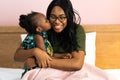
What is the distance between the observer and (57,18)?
Result: 1608 millimetres

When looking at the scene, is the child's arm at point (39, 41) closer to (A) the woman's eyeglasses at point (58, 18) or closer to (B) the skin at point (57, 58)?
(B) the skin at point (57, 58)

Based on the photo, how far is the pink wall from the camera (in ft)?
7.32

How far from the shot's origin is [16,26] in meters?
2.29

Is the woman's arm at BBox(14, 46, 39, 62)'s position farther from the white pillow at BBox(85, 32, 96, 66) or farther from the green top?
the white pillow at BBox(85, 32, 96, 66)

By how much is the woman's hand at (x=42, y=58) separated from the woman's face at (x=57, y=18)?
0.67 ft

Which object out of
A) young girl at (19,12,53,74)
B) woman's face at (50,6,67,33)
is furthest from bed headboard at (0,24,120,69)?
young girl at (19,12,53,74)

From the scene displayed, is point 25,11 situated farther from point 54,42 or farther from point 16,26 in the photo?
point 54,42

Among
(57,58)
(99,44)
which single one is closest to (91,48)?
(99,44)

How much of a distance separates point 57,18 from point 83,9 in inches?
27.7

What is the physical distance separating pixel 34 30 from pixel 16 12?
0.84 m

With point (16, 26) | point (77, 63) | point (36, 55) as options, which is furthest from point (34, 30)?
point (16, 26)

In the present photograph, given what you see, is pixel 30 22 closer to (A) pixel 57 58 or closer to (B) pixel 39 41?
(B) pixel 39 41

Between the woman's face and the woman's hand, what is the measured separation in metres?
0.20

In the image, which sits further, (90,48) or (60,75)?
(90,48)
